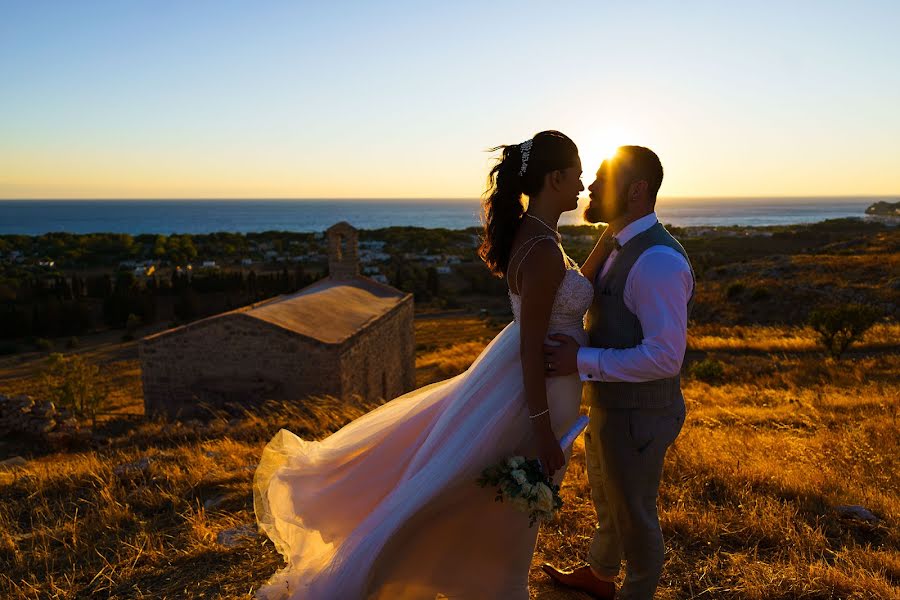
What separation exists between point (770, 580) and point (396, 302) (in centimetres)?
1552

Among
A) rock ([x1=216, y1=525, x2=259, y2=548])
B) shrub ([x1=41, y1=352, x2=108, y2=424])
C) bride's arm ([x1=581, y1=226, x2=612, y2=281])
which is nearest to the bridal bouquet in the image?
bride's arm ([x1=581, y1=226, x2=612, y2=281])

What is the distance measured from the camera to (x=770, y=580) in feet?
11.4

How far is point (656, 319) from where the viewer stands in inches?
102

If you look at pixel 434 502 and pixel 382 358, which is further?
pixel 382 358

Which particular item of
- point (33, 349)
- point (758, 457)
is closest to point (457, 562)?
point (758, 457)

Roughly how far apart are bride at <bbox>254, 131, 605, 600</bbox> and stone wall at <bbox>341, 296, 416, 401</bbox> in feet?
30.7

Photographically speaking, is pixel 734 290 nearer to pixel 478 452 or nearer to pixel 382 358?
pixel 382 358

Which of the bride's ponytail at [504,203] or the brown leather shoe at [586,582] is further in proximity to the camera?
the brown leather shoe at [586,582]

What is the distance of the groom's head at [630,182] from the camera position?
8.95ft

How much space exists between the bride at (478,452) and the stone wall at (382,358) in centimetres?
937

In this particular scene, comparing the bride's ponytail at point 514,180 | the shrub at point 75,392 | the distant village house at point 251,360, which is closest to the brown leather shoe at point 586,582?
the bride's ponytail at point 514,180

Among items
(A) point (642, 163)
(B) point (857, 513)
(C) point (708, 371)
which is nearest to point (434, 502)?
(A) point (642, 163)

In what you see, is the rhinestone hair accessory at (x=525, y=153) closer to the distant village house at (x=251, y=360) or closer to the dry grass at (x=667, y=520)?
the dry grass at (x=667, y=520)

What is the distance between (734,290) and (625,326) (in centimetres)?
3098
